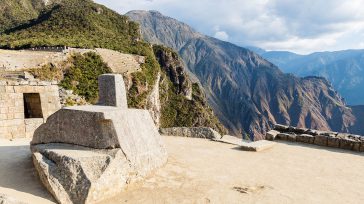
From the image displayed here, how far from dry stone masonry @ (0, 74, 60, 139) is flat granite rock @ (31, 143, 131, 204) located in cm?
710

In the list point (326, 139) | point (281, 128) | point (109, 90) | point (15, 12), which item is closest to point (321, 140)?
point (326, 139)

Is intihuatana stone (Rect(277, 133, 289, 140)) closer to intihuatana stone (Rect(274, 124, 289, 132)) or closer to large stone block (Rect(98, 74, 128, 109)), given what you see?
intihuatana stone (Rect(274, 124, 289, 132))

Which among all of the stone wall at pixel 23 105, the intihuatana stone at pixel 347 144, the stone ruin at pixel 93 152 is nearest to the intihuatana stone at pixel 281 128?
the intihuatana stone at pixel 347 144

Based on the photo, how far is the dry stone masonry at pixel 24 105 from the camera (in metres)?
13.5

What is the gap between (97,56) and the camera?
64.8m

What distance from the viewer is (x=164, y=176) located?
8164 millimetres

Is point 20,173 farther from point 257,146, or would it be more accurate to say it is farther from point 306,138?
point 306,138

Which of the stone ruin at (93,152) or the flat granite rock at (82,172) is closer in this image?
the flat granite rock at (82,172)

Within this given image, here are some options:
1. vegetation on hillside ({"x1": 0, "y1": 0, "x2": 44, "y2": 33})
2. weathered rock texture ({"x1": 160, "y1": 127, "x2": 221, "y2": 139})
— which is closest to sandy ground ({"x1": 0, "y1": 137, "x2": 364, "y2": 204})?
weathered rock texture ({"x1": 160, "y1": 127, "x2": 221, "y2": 139})

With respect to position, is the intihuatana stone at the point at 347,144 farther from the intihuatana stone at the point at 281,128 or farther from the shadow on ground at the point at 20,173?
the shadow on ground at the point at 20,173

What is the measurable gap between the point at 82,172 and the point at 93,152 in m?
0.78

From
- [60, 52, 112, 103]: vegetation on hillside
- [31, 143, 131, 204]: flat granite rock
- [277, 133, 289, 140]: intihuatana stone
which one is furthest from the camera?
[60, 52, 112, 103]: vegetation on hillside

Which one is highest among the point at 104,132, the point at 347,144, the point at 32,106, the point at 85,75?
the point at 85,75

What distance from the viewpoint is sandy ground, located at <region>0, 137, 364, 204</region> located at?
271 inches
